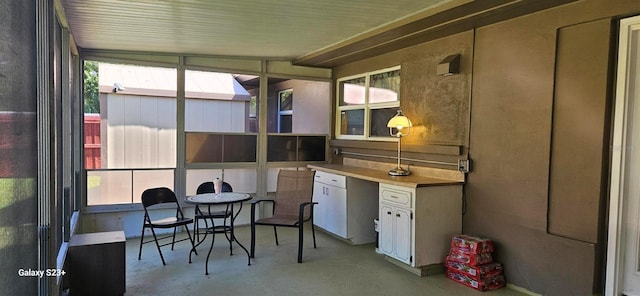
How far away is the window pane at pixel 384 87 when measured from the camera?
503 cm

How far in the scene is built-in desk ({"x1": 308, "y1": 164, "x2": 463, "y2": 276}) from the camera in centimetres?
376

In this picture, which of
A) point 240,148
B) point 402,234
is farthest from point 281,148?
point 402,234

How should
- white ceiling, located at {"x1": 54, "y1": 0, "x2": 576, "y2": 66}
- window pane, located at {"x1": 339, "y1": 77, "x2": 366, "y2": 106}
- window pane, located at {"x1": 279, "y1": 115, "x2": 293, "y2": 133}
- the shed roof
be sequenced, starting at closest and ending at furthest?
white ceiling, located at {"x1": 54, "y1": 0, "x2": 576, "y2": 66} → the shed roof → window pane, located at {"x1": 339, "y1": 77, "x2": 366, "y2": 106} → window pane, located at {"x1": 279, "y1": 115, "x2": 293, "y2": 133}

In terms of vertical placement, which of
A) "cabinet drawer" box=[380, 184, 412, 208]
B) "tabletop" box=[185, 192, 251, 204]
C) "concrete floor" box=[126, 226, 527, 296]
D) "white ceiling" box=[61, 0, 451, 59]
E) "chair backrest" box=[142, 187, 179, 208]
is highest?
"white ceiling" box=[61, 0, 451, 59]

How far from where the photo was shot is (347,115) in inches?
239

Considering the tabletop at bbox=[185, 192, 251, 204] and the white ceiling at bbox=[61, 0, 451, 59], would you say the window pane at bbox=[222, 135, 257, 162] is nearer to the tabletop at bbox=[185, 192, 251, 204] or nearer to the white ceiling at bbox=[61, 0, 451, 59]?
the white ceiling at bbox=[61, 0, 451, 59]

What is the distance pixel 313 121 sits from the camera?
22.0ft

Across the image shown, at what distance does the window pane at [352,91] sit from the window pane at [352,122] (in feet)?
0.47

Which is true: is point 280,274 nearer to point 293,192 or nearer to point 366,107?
point 293,192

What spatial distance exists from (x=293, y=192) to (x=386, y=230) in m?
1.27

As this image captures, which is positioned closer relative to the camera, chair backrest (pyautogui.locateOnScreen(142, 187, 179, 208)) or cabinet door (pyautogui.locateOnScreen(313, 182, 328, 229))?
chair backrest (pyautogui.locateOnScreen(142, 187, 179, 208))

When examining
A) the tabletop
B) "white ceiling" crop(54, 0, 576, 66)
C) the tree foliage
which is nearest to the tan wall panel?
"white ceiling" crop(54, 0, 576, 66)

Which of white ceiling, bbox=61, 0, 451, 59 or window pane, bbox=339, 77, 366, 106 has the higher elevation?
white ceiling, bbox=61, 0, 451, 59

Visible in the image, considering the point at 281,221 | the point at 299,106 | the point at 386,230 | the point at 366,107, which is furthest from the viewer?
the point at 299,106
